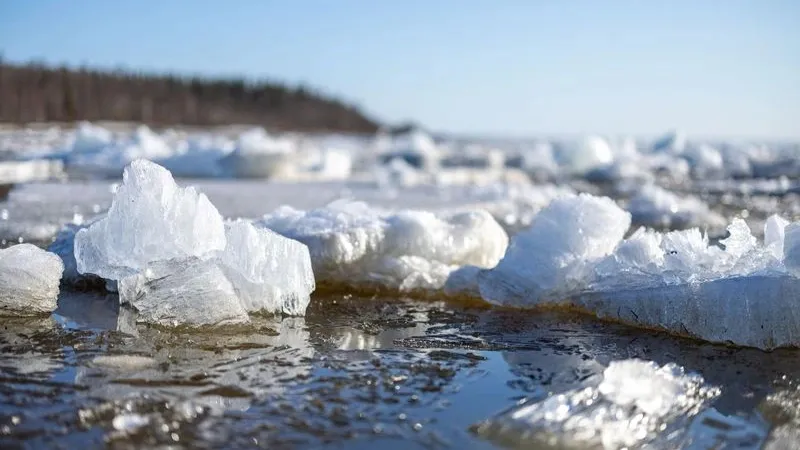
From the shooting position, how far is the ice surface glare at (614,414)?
2039 millimetres

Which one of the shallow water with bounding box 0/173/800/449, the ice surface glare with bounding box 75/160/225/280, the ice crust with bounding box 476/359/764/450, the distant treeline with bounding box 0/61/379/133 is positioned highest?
the distant treeline with bounding box 0/61/379/133

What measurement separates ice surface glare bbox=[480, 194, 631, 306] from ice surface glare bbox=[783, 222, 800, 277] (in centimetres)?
82

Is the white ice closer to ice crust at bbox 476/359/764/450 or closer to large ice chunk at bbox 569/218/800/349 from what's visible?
large ice chunk at bbox 569/218/800/349

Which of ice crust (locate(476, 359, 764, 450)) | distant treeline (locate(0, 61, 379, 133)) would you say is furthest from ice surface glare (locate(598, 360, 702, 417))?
distant treeline (locate(0, 61, 379, 133))

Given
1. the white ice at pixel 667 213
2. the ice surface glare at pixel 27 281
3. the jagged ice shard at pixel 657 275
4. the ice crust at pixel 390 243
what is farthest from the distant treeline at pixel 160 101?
the jagged ice shard at pixel 657 275

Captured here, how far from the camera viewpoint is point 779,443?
2.06m

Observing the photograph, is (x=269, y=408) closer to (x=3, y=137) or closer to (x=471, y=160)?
(x=471, y=160)

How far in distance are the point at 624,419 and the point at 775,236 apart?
157cm

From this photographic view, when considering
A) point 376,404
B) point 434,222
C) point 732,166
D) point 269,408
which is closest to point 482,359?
point 376,404

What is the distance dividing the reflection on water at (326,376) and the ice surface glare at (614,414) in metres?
0.06

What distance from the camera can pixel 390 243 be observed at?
4145 millimetres

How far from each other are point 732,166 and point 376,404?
17828 mm

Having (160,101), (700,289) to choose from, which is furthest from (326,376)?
(160,101)

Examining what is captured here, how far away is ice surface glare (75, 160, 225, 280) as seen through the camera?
3.00 metres
